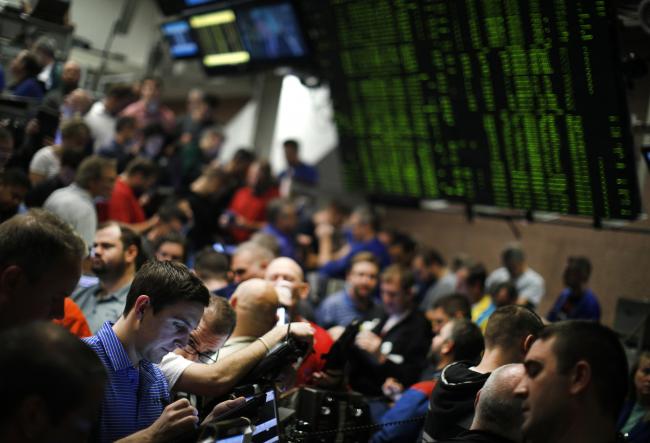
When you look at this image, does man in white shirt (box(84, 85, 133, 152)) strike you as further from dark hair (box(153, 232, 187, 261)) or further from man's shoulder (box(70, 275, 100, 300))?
man's shoulder (box(70, 275, 100, 300))

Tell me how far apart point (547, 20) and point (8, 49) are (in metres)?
4.91

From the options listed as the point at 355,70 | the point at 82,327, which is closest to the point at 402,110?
the point at 355,70

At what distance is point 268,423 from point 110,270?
202cm

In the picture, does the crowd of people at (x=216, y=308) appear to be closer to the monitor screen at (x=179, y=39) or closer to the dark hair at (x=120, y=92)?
the dark hair at (x=120, y=92)

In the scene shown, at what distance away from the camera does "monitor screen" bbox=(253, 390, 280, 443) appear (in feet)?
12.2

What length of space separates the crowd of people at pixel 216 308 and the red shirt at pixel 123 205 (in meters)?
0.02

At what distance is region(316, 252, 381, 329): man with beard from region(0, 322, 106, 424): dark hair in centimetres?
542

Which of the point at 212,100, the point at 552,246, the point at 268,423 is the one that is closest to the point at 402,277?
the point at 552,246

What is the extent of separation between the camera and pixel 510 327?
14.2 ft

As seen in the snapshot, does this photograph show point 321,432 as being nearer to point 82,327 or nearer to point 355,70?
point 82,327

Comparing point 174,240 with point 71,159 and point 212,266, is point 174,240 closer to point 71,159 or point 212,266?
point 212,266

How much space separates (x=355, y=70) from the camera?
8.81m

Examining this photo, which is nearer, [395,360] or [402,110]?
[395,360]

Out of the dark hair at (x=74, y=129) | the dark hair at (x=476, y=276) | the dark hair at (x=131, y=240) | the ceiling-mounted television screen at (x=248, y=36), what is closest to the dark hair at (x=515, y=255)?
the dark hair at (x=476, y=276)
